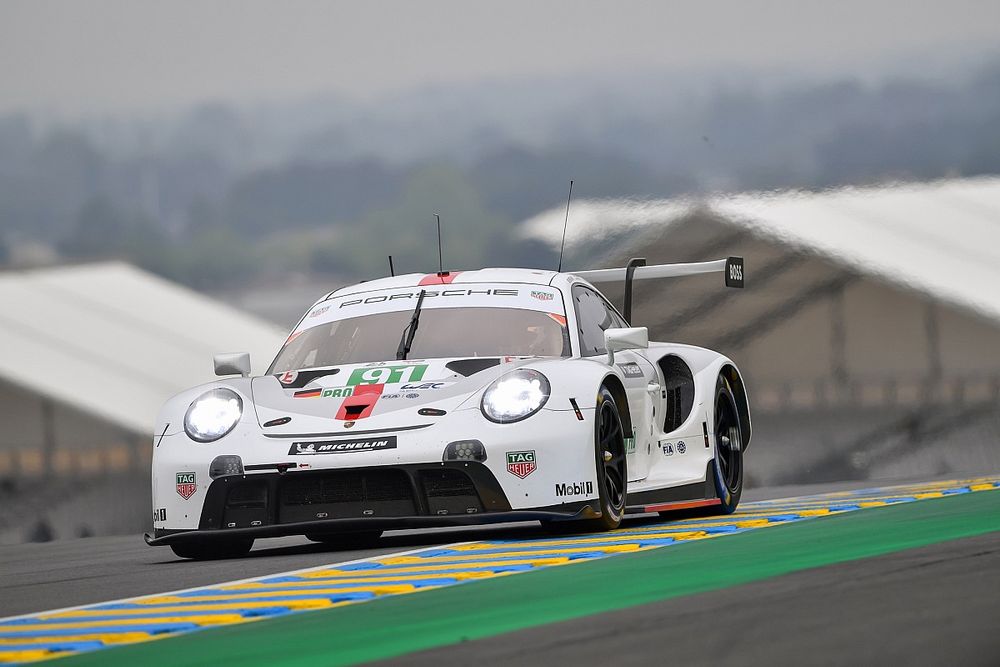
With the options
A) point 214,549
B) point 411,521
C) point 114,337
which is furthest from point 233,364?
point 114,337

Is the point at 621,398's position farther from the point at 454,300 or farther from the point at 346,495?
the point at 346,495

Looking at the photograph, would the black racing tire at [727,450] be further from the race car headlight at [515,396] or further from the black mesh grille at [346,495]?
the black mesh grille at [346,495]

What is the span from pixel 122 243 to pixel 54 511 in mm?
14268

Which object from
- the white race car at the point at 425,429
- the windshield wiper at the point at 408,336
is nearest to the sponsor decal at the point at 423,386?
the white race car at the point at 425,429

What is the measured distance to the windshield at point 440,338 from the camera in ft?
30.8

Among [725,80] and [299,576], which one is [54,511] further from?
[725,80]

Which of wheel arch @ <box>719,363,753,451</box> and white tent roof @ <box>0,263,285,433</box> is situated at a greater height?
white tent roof @ <box>0,263,285,433</box>

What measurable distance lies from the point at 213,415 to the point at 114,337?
20718 mm

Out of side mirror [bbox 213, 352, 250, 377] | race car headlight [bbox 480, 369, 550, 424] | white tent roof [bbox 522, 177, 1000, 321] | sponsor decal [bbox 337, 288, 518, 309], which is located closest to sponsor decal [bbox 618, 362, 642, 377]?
sponsor decal [bbox 337, 288, 518, 309]

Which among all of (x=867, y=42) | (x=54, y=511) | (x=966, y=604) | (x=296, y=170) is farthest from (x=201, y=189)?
(x=966, y=604)

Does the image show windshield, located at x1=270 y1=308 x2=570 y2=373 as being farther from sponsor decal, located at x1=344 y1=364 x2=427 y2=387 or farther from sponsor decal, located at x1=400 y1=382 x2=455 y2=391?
sponsor decal, located at x1=400 y1=382 x2=455 y2=391

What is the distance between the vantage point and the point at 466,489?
330 inches

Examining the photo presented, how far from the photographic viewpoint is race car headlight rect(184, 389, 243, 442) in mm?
8719

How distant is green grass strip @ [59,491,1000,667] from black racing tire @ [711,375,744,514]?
6.41 ft
